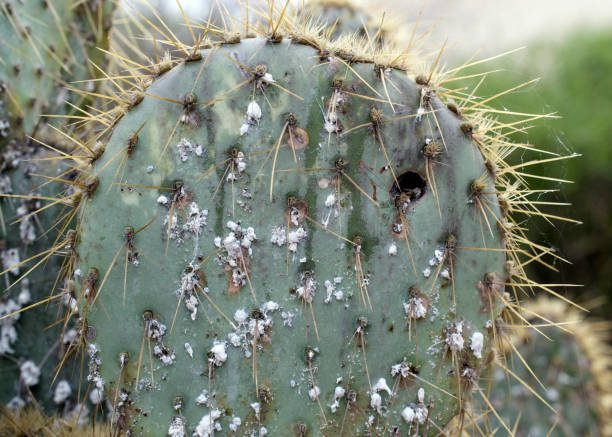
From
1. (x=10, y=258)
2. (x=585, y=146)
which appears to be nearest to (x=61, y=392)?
(x=10, y=258)

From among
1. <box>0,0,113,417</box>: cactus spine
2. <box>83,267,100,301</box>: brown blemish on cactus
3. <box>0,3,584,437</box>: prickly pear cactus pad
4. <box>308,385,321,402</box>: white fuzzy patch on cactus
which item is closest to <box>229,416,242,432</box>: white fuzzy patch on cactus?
<box>0,3,584,437</box>: prickly pear cactus pad

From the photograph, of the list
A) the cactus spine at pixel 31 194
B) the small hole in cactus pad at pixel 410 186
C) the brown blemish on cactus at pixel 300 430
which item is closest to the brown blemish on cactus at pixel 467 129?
the small hole in cactus pad at pixel 410 186

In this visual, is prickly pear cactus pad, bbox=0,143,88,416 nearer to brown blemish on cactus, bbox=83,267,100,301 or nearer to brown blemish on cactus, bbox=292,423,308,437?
brown blemish on cactus, bbox=83,267,100,301

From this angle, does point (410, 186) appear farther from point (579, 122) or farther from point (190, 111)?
point (579, 122)

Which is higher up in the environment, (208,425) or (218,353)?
(218,353)

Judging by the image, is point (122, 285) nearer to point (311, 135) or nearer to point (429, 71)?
point (311, 135)

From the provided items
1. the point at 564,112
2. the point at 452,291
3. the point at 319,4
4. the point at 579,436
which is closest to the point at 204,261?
the point at 452,291
